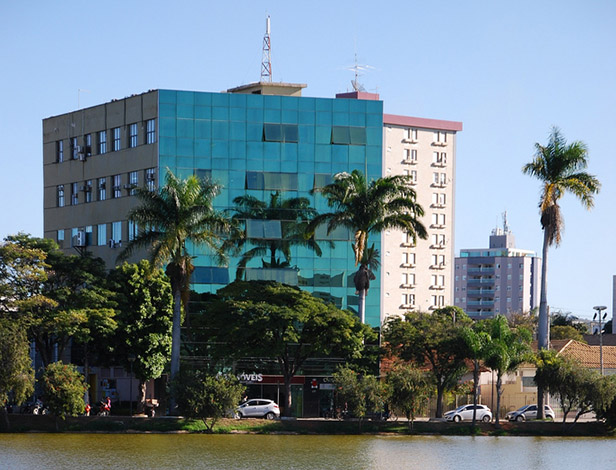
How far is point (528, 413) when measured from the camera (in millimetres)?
84250

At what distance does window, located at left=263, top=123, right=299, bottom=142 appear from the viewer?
91312 mm

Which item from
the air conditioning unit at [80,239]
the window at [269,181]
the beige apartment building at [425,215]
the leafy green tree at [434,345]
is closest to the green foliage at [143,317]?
the window at [269,181]

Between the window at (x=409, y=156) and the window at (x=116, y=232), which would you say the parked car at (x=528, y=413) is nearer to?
the window at (x=116, y=232)

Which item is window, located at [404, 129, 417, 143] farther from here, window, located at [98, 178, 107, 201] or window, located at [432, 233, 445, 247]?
window, located at [98, 178, 107, 201]

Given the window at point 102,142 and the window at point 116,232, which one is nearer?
the window at point 116,232

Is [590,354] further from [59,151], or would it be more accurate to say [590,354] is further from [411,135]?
[411,135]

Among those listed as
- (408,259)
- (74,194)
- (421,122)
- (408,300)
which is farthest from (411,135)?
(74,194)

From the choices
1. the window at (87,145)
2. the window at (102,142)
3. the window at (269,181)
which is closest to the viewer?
the window at (269,181)

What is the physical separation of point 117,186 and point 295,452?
43.6 meters

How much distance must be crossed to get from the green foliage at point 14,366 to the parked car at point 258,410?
16.0 m

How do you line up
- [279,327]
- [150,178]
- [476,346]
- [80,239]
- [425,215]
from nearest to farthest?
1. [279,327]
2. [476,346]
3. [150,178]
4. [80,239]
5. [425,215]

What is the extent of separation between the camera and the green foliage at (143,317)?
7975 centimetres

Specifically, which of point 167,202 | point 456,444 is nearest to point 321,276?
point 167,202

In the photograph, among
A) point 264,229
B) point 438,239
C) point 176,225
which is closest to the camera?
point 176,225
